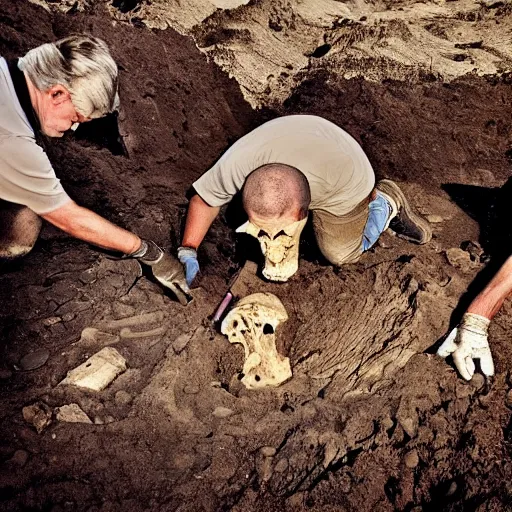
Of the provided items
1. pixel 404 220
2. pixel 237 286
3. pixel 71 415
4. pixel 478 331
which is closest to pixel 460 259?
pixel 404 220

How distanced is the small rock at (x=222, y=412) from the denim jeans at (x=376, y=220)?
144 cm

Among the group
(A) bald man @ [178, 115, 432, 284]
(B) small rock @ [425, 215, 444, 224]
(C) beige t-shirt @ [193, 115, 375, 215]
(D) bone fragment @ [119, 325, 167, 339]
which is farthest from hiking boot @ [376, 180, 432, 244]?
(D) bone fragment @ [119, 325, 167, 339]

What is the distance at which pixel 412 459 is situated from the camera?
1892 millimetres

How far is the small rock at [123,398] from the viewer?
7.28 feet

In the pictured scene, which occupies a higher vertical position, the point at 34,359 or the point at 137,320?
the point at 137,320

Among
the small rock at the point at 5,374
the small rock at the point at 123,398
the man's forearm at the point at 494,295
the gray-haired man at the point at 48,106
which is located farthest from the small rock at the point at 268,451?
the gray-haired man at the point at 48,106

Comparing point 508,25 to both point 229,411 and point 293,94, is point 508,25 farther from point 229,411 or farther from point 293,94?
point 229,411

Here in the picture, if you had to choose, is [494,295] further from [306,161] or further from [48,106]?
[48,106]

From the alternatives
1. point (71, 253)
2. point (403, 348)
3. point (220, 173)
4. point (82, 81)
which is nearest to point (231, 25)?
point (220, 173)

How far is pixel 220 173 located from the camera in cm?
266

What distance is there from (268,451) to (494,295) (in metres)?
1.31

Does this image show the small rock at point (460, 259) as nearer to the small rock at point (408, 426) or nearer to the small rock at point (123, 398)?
the small rock at point (408, 426)

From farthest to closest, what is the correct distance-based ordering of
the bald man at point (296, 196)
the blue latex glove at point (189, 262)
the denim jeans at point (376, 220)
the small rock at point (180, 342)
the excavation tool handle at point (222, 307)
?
the denim jeans at point (376, 220) → the blue latex glove at point (189, 262) → the excavation tool handle at point (222, 307) → the small rock at point (180, 342) → the bald man at point (296, 196)

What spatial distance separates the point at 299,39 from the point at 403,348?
2478 mm
